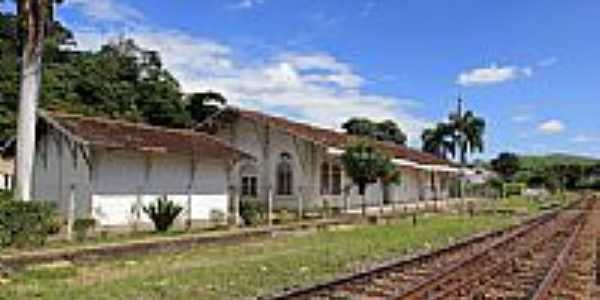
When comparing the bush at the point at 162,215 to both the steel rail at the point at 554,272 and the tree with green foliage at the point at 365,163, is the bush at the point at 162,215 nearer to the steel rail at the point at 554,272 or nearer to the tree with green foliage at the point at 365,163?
the steel rail at the point at 554,272

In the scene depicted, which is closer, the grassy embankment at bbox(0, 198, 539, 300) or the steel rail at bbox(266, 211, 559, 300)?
the steel rail at bbox(266, 211, 559, 300)

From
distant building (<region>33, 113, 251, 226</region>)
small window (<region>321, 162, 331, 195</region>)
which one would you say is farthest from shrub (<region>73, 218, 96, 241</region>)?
small window (<region>321, 162, 331, 195</region>)

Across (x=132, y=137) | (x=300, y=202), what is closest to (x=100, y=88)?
(x=300, y=202)

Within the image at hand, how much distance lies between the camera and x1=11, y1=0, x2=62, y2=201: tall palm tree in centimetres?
2269

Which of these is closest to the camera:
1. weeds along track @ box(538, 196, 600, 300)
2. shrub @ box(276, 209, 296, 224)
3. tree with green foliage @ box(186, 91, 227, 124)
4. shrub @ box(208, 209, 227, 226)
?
weeds along track @ box(538, 196, 600, 300)

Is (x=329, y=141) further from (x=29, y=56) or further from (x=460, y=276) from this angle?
(x=460, y=276)

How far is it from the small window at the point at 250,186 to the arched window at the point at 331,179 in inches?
134

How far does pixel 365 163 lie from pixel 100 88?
32.1m

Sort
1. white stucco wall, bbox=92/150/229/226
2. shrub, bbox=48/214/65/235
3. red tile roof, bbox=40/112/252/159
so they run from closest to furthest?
shrub, bbox=48/214/65/235 → red tile roof, bbox=40/112/252/159 → white stucco wall, bbox=92/150/229/226

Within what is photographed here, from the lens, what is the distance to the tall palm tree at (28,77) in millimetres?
22688

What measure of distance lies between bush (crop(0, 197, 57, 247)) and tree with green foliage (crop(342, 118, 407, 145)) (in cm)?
8620

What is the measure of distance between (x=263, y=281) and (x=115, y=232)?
41.3 ft

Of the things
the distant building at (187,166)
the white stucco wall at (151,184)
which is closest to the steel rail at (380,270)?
the distant building at (187,166)

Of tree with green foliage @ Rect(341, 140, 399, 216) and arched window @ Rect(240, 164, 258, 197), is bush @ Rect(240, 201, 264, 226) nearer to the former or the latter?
tree with green foliage @ Rect(341, 140, 399, 216)
